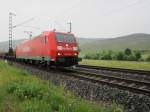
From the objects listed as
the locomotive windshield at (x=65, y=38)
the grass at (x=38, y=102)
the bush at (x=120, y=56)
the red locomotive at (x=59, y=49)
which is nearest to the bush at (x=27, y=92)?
the grass at (x=38, y=102)

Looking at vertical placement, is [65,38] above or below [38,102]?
above

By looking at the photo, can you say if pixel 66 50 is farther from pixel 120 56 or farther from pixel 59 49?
pixel 120 56

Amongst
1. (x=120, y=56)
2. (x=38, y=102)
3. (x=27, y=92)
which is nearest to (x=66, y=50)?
(x=27, y=92)

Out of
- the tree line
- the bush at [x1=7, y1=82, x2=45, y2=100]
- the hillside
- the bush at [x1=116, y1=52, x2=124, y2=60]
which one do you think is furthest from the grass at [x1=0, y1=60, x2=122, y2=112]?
the hillside

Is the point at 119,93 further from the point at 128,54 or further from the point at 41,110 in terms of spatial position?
the point at 128,54

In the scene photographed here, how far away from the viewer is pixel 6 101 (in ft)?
23.2

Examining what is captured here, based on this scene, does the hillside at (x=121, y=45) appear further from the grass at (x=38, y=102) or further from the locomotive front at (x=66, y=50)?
the grass at (x=38, y=102)

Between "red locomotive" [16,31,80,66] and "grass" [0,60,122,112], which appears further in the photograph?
"red locomotive" [16,31,80,66]

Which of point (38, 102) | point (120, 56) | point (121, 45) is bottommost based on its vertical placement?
point (38, 102)

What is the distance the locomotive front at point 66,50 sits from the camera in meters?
18.5

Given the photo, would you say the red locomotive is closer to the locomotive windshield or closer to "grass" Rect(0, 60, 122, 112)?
the locomotive windshield

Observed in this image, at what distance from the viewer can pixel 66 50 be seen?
744 inches

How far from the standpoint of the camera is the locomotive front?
1850 centimetres

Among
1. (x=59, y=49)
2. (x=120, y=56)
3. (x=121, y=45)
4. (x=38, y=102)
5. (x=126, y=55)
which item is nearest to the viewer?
(x=38, y=102)
